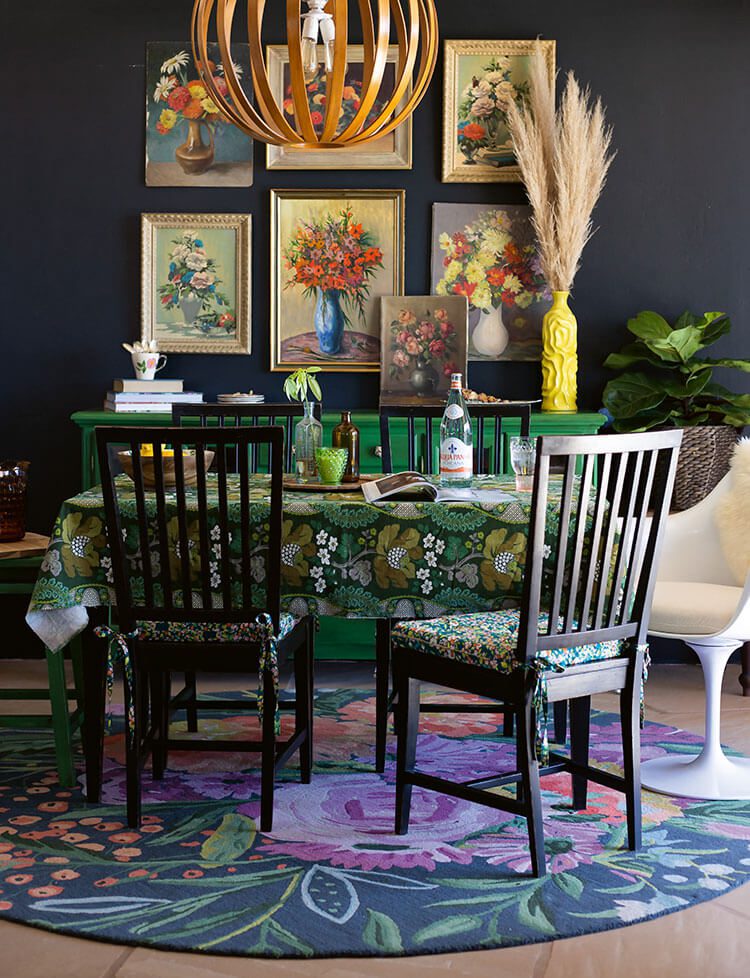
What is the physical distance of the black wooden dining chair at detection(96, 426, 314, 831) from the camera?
2674 millimetres

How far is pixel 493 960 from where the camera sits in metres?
2.24

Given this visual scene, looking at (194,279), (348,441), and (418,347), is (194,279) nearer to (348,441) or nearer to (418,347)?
(418,347)

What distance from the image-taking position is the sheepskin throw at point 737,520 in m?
3.54

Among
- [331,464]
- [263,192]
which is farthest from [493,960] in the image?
[263,192]

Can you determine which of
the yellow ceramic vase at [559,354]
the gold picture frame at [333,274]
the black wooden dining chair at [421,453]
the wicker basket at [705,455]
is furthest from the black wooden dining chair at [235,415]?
the wicker basket at [705,455]

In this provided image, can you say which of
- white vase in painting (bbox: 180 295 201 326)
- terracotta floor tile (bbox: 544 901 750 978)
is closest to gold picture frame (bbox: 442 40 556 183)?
white vase in painting (bbox: 180 295 201 326)

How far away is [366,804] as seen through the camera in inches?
120

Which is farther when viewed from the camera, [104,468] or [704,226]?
[704,226]

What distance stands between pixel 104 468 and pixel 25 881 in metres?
0.93

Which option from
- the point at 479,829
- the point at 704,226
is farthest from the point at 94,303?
the point at 479,829

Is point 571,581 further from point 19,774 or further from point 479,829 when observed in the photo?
point 19,774

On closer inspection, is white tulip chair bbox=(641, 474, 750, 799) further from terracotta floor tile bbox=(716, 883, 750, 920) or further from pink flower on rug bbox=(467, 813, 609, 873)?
terracotta floor tile bbox=(716, 883, 750, 920)

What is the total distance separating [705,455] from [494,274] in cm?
109

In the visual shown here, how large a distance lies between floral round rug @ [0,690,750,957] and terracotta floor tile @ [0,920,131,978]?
3 cm
